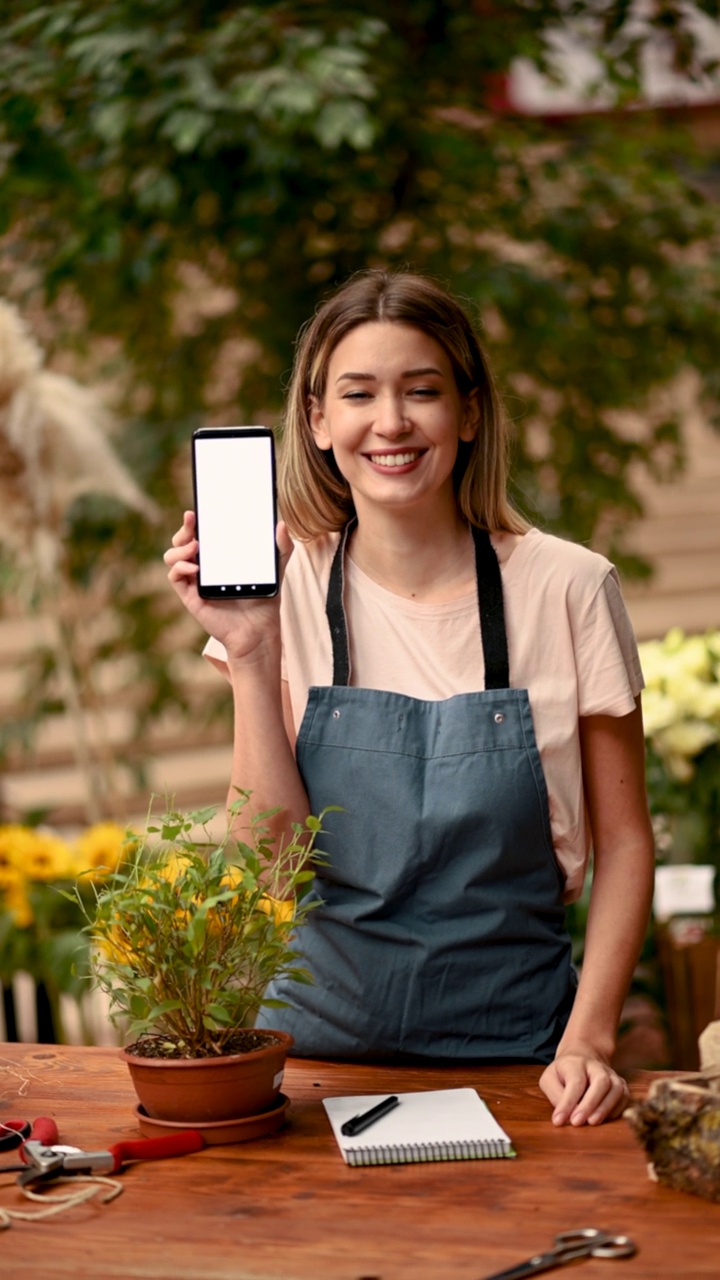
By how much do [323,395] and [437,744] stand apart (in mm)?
491

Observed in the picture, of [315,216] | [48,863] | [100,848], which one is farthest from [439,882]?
[315,216]

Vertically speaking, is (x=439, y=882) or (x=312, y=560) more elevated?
(x=312, y=560)

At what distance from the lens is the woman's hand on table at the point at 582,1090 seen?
154 centimetres

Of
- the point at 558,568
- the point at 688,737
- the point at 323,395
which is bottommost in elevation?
the point at 688,737

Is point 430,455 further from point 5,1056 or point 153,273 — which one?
point 153,273

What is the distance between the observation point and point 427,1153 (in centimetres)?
143

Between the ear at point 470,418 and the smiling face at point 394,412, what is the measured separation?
0.08m

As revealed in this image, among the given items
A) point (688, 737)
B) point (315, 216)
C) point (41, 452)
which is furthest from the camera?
point (315, 216)

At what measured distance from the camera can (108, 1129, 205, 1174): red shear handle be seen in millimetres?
1448

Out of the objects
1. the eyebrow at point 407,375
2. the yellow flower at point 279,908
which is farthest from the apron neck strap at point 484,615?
the yellow flower at point 279,908

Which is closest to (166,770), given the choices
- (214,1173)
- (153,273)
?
(153,273)

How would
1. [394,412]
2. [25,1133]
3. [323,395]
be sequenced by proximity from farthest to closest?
[323,395] < [394,412] < [25,1133]

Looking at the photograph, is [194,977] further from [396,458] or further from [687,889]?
[687,889]

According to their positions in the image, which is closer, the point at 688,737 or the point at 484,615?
the point at 484,615
